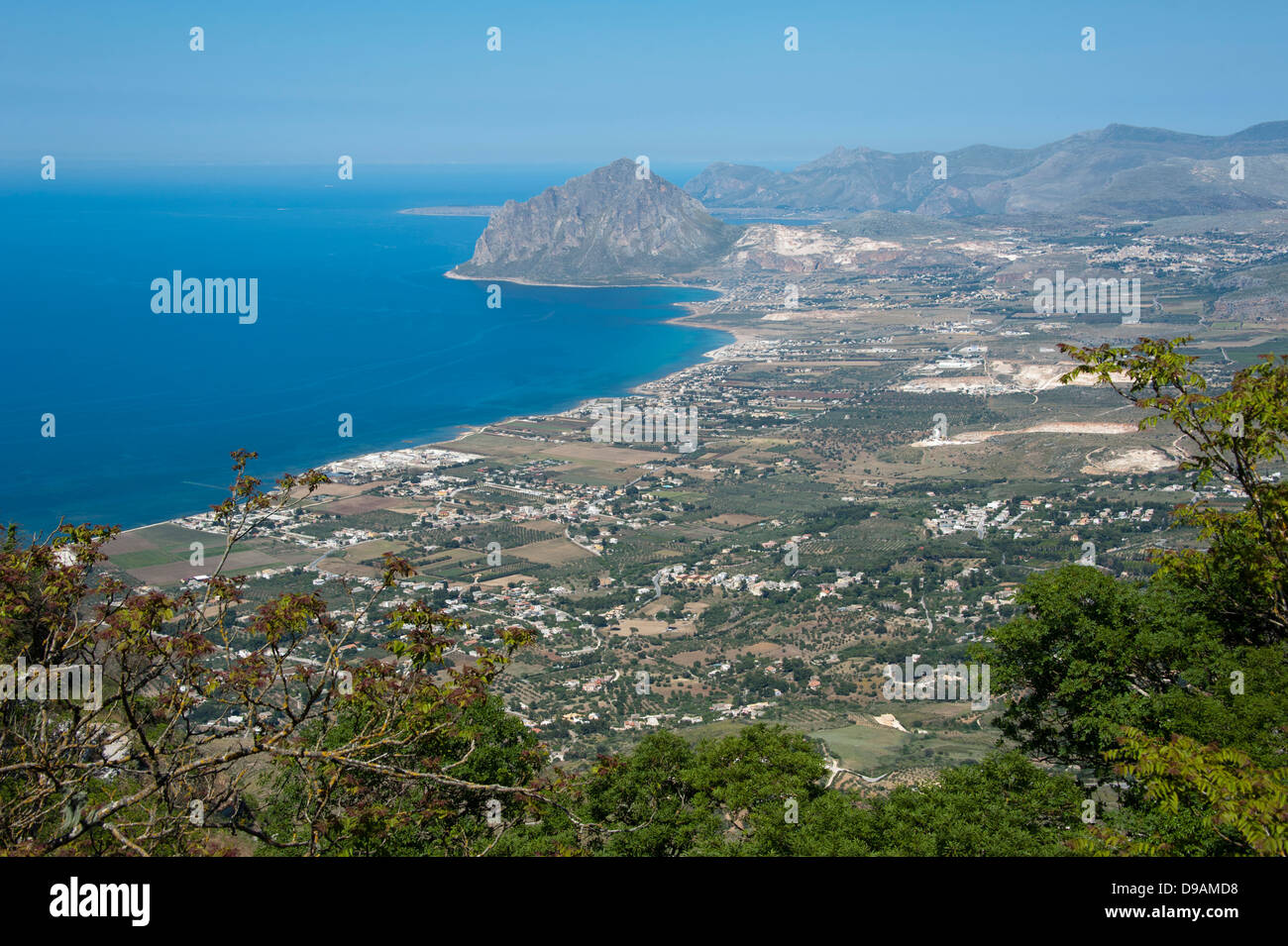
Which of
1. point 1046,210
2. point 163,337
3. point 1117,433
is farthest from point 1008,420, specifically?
point 1046,210

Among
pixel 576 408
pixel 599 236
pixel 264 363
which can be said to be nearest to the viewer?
pixel 576 408

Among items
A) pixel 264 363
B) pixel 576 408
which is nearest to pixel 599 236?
pixel 264 363

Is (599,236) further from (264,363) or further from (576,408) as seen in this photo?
(576,408)

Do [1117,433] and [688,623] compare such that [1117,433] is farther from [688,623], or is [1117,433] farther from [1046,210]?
[1046,210]

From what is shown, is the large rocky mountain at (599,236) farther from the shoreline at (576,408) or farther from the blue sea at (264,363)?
the shoreline at (576,408)

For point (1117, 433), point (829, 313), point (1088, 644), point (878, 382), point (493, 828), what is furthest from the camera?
point (829, 313)

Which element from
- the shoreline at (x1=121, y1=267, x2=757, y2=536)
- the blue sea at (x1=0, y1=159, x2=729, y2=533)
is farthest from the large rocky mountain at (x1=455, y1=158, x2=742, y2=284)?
the shoreline at (x1=121, y1=267, x2=757, y2=536)
